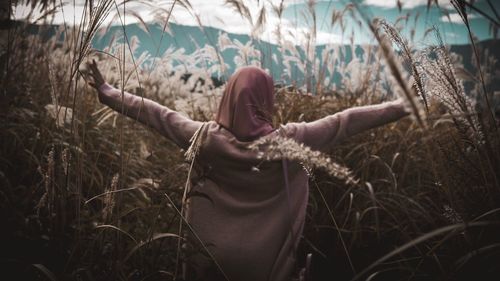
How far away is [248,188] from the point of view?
5.38ft

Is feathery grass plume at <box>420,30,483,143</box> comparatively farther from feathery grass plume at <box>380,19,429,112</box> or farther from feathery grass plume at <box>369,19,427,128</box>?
feathery grass plume at <box>369,19,427,128</box>

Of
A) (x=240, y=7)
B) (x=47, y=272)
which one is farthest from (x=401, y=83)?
(x=240, y=7)

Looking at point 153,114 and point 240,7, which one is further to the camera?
point 240,7

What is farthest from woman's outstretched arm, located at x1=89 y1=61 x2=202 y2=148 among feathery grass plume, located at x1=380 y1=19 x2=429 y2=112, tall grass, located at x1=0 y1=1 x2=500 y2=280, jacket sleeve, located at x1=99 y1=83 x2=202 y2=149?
feathery grass plume, located at x1=380 y1=19 x2=429 y2=112

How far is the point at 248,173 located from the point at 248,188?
0.08m

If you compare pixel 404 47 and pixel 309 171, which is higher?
pixel 404 47

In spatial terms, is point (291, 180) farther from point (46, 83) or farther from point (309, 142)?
point (46, 83)

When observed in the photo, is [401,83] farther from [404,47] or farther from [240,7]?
[240,7]

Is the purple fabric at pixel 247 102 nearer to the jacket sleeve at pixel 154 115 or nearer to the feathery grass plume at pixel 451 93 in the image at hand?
A: the jacket sleeve at pixel 154 115

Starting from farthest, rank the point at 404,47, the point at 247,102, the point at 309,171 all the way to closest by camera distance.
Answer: the point at 247,102, the point at 404,47, the point at 309,171

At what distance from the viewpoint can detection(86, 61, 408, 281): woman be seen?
1.58m

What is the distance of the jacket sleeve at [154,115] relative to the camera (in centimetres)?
163

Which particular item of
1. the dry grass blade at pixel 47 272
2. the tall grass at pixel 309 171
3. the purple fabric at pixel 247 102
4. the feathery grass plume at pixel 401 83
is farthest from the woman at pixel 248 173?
the feathery grass plume at pixel 401 83

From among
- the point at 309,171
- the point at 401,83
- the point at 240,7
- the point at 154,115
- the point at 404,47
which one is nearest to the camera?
the point at 401,83
